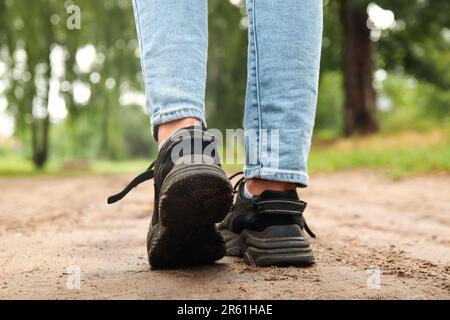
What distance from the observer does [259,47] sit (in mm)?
1160

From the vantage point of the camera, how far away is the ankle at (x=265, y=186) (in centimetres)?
119

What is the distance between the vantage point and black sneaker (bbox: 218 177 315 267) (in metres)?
1.18

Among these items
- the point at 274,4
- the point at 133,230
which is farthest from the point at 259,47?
the point at 133,230

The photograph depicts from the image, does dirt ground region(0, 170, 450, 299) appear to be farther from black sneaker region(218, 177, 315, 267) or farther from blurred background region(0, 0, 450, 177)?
blurred background region(0, 0, 450, 177)

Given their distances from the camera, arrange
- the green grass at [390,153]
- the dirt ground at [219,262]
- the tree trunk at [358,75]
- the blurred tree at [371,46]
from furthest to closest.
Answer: the tree trunk at [358,75] → the blurred tree at [371,46] → the green grass at [390,153] → the dirt ground at [219,262]

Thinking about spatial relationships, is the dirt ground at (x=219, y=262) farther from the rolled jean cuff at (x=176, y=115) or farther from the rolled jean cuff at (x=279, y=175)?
the rolled jean cuff at (x=176, y=115)

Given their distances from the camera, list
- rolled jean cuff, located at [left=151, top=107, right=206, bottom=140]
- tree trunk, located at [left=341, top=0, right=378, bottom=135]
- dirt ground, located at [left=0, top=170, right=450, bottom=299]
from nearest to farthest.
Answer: dirt ground, located at [left=0, top=170, right=450, bottom=299] < rolled jean cuff, located at [left=151, top=107, right=206, bottom=140] < tree trunk, located at [left=341, top=0, right=378, bottom=135]

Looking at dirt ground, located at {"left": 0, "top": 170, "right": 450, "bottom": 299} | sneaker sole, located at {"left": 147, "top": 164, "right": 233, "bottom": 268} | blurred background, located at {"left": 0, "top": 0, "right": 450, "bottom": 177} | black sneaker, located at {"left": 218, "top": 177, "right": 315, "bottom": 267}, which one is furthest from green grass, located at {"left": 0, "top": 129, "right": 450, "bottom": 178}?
sneaker sole, located at {"left": 147, "top": 164, "right": 233, "bottom": 268}

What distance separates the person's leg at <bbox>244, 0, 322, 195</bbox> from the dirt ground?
0.22 m

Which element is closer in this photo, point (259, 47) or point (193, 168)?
point (193, 168)

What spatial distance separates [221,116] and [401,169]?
446 cm

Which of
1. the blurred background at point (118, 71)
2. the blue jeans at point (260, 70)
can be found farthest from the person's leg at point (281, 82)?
the blurred background at point (118, 71)

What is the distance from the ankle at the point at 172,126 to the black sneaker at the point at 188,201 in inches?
0.6
